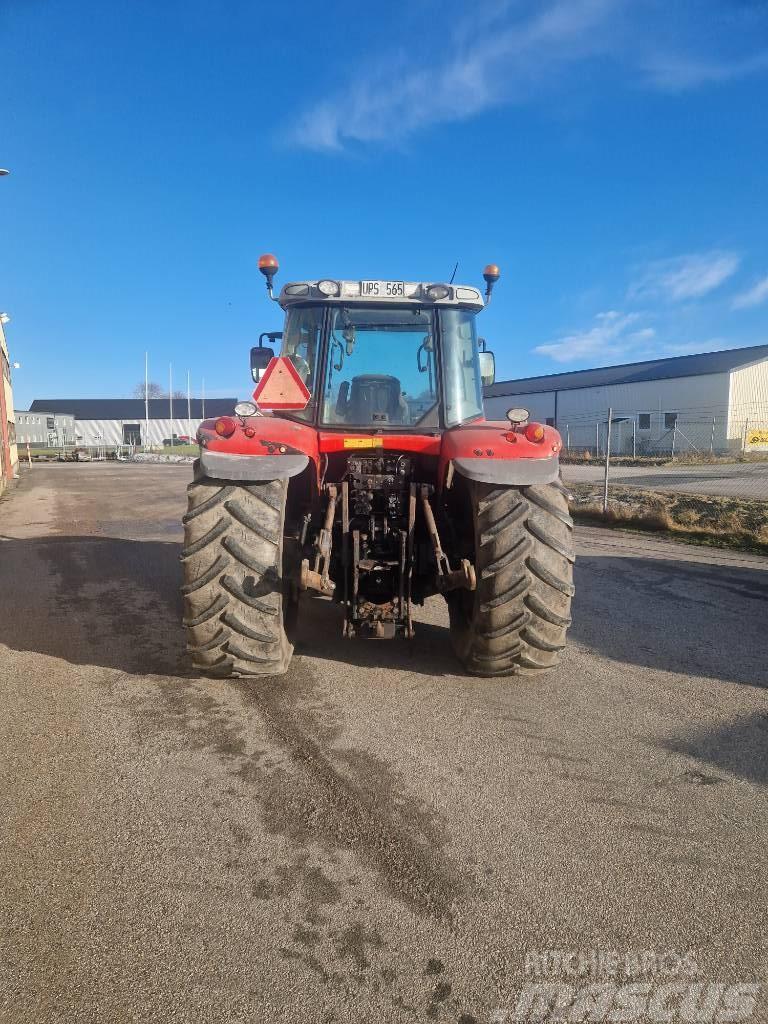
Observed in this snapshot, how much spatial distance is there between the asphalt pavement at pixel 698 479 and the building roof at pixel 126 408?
57.2 meters

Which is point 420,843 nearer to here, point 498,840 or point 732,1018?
point 498,840

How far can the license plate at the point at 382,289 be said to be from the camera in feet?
15.5

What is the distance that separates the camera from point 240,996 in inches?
74.9

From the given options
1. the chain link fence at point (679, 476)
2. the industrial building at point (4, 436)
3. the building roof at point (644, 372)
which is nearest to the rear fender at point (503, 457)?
the chain link fence at point (679, 476)

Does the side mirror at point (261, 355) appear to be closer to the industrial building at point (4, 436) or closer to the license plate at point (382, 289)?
the license plate at point (382, 289)

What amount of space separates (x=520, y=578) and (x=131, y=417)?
78045 mm

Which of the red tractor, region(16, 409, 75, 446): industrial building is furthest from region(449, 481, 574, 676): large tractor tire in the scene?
region(16, 409, 75, 446): industrial building

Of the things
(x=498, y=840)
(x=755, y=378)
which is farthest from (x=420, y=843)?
(x=755, y=378)

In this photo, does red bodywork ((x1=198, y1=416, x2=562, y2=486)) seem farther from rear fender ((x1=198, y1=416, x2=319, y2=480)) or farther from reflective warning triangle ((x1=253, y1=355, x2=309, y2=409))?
reflective warning triangle ((x1=253, y1=355, x2=309, y2=409))

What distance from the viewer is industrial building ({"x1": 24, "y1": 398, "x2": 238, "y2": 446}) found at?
232 feet

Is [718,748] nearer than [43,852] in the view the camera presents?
No

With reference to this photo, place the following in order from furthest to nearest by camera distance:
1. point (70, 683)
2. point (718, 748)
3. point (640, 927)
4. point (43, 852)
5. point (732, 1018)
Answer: point (70, 683), point (718, 748), point (43, 852), point (640, 927), point (732, 1018)

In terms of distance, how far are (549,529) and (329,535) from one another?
4.28ft

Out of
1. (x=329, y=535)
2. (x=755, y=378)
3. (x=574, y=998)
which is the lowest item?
(x=574, y=998)
